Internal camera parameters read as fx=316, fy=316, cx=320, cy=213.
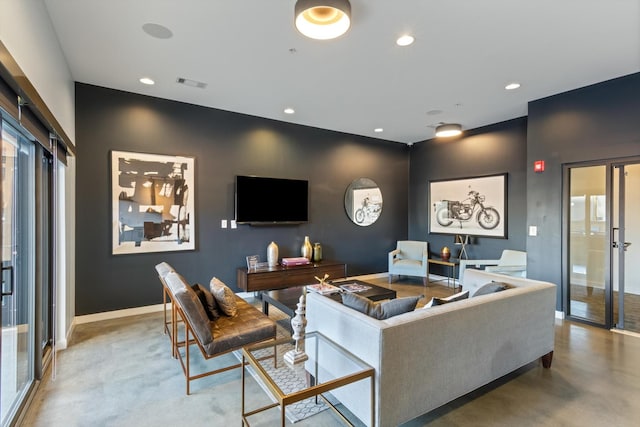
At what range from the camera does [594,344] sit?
3334mm

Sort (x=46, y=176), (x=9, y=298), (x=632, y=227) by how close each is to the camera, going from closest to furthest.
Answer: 1. (x=9, y=298)
2. (x=46, y=176)
3. (x=632, y=227)

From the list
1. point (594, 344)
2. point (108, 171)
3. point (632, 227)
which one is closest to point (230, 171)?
point (108, 171)

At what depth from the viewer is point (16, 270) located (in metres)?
2.28

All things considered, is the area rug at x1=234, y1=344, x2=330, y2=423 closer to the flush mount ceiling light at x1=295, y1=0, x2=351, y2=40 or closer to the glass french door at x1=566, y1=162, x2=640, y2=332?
the flush mount ceiling light at x1=295, y1=0, x2=351, y2=40

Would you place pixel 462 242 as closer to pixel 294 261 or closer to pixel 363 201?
pixel 363 201

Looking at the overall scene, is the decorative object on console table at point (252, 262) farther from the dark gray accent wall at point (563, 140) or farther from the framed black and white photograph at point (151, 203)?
the dark gray accent wall at point (563, 140)

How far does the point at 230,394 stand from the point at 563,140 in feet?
15.8

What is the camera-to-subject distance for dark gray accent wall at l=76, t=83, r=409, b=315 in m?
3.96

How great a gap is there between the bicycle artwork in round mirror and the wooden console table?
1.34 m

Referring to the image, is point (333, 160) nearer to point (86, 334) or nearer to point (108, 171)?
point (108, 171)

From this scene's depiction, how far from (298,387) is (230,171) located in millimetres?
3383

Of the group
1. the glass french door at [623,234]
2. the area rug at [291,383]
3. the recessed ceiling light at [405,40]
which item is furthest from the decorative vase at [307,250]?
the glass french door at [623,234]

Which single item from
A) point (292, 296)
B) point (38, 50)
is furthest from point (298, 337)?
point (38, 50)

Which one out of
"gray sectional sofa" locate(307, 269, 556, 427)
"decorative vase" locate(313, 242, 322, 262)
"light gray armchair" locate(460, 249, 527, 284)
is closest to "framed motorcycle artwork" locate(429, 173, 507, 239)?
"light gray armchair" locate(460, 249, 527, 284)
